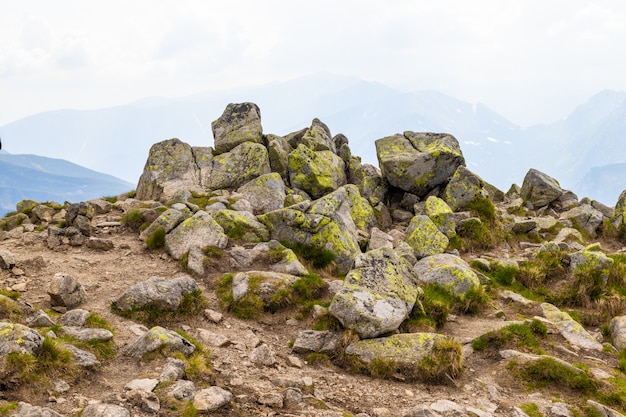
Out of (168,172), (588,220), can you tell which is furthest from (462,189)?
(168,172)

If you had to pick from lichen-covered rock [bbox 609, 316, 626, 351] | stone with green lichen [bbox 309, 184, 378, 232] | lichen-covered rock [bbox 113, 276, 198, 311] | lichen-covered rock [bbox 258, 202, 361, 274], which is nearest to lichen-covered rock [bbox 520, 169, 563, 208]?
stone with green lichen [bbox 309, 184, 378, 232]

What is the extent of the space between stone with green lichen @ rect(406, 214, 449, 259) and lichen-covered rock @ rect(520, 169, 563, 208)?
792 inches

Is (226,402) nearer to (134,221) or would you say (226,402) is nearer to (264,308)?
(264,308)

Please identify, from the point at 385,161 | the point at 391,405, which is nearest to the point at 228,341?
the point at 391,405

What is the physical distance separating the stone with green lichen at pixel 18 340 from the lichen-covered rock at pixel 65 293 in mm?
4442

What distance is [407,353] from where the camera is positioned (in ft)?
46.0

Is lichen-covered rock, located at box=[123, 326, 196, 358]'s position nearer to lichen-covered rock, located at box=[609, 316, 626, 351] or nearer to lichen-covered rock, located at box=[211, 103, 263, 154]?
lichen-covered rock, located at box=[609, 316, 626, 351]

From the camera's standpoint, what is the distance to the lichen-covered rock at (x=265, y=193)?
28475 mm

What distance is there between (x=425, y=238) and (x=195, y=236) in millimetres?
12639

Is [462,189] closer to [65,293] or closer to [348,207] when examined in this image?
[348,207]

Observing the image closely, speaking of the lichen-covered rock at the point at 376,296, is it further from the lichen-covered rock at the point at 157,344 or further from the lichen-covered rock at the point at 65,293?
the lichen-covered rock at the point at 65,293

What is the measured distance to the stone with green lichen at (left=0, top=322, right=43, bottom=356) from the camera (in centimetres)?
1004

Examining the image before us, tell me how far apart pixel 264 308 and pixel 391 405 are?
A: 22.6 feet

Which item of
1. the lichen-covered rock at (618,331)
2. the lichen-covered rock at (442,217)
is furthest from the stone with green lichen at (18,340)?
the lichen-covered rock at (442,217)
